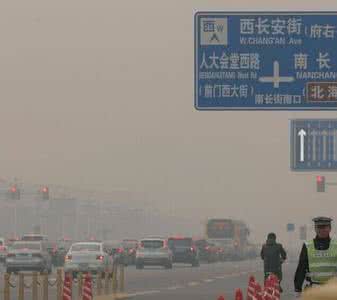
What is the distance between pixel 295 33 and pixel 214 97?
91.2 inches

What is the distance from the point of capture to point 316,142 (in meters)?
53.0

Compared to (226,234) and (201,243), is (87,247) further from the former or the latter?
(226,234)

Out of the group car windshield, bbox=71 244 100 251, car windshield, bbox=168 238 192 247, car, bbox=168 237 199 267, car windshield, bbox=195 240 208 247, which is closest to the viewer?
car windshield, bbox=71 244 100 251

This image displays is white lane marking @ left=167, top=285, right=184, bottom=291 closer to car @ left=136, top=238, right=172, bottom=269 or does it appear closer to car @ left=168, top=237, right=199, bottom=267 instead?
car @ left=136, top=238, right=172, bottom=269

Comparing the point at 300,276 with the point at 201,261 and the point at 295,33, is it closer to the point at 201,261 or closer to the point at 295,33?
the point at 295,33

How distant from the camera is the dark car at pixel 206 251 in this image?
95938 mm

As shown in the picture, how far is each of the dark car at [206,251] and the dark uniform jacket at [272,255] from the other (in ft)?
190

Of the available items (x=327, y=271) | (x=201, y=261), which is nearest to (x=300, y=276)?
(x=327, y=271)

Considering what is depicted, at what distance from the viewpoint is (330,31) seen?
102 feet

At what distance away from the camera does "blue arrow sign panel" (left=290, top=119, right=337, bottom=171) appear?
51.4 meters

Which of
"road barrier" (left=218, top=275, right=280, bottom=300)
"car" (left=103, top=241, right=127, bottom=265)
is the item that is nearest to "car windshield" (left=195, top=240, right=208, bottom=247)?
"car" (left=103, top=241, right=127, bottom=265)

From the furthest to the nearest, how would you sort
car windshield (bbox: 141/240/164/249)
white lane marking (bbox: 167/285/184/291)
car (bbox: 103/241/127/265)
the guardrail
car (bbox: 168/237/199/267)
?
car (bbox: 168/237/199/267), car (bbox: 103/241/127/265), car windshield (bbox: 141/240/164/249), white lane marking (bbox: 167/285/184/291), the guardrail

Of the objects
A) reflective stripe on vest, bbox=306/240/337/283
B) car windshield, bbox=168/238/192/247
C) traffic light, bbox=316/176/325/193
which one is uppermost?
traffic light, bbox=316/176/325/193

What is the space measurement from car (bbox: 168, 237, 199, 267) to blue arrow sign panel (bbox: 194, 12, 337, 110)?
50.8 metres
